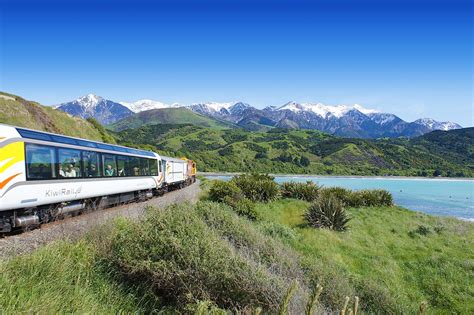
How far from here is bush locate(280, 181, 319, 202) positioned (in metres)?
21.9

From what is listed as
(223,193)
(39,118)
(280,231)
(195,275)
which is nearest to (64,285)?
(195,275)

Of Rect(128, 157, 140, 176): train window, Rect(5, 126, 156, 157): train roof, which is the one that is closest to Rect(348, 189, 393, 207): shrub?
Rect(128, 157, 140, 176): train window

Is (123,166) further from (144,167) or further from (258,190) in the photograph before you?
(258,190)

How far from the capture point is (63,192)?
1176 centimetres

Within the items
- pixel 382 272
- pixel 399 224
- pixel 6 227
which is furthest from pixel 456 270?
pixel 6 227

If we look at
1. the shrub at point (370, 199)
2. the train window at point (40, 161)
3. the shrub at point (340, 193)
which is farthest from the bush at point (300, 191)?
the train window at point (40, 161)

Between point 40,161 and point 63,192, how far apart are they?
1562mm

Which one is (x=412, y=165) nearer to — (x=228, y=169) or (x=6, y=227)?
(x=228, y=169)

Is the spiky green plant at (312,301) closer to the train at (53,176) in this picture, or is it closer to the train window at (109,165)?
the train at (53,176)

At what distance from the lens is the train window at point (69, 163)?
1169 centimetres

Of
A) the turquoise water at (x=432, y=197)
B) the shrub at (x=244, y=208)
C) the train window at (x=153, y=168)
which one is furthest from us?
the turquoise water at (x=432, y=197)

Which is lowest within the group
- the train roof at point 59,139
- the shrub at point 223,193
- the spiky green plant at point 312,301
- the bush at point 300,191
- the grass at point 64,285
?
the bush at point 300,191

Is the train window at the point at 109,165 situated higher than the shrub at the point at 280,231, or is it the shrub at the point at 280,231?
the train window at the point at 109,165

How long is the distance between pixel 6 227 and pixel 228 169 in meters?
114
